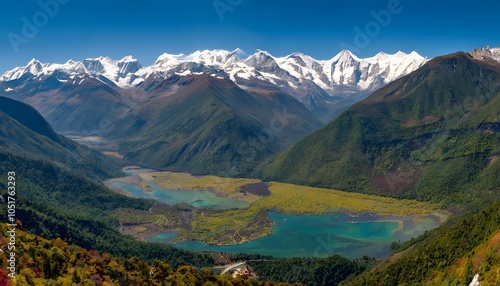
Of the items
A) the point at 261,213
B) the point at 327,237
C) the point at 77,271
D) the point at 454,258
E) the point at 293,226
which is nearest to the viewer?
the point at 77,271

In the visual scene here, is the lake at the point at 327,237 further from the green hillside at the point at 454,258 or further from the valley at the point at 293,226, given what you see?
the green hillside at the point at 454,258

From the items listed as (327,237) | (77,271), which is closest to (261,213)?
(327,237)

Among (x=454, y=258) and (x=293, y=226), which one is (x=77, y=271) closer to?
(x=454, y=258)

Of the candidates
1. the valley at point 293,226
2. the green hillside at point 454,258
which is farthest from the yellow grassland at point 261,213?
the green hillside at point 454,258

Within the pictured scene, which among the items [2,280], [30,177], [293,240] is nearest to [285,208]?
[293,240]

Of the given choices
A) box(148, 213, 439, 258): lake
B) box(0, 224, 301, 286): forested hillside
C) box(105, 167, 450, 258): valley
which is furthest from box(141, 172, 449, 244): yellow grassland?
box(0, 224, 301, 286): forested hillside

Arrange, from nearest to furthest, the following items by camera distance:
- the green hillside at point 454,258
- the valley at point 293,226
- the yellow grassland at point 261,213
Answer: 1. the green hillside at point 454,258
2. the valley at point 293,226
3. the yellow grassland at point 261,213

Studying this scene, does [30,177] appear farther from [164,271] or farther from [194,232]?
[164,271]

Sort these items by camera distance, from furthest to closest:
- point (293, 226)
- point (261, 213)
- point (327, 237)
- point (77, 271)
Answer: point (261, 213) → point (293, 226) → point (327, 237) → point (77, 271)
